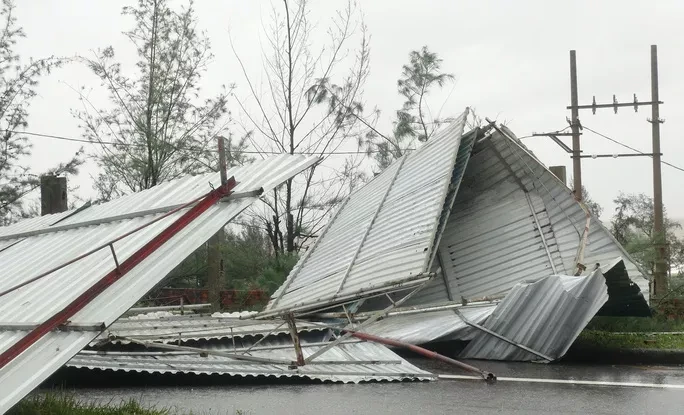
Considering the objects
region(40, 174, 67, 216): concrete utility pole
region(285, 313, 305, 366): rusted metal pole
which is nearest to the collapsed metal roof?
region(285, 313, 305, 366): rusted metal pole

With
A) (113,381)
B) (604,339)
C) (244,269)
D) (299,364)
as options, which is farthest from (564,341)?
(244,269)

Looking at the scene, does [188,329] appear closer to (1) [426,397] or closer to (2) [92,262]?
(1) [426,397]

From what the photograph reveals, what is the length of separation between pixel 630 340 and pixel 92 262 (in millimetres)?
7582

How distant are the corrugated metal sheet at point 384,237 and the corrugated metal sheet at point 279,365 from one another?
26.3 inches

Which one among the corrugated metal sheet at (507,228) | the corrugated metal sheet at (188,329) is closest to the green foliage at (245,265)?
the corrugated metal sheet at (507,228)

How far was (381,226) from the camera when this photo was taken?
40.3 ft

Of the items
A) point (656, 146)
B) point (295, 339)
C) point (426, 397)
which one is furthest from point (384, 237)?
point (656, 146)

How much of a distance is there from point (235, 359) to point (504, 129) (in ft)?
19.1

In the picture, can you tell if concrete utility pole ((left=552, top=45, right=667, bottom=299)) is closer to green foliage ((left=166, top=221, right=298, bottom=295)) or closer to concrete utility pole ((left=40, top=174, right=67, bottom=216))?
green foliage ((left=166, top=221, right=298, bottom=295))

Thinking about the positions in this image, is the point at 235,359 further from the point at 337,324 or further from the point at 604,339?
the point at 604,339

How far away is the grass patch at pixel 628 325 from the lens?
12914 millimetres

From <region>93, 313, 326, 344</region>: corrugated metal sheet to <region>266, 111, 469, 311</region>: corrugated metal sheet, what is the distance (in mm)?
418

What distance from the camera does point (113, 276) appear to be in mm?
5852

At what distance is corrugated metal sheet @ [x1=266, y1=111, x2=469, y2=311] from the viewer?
989 cm
